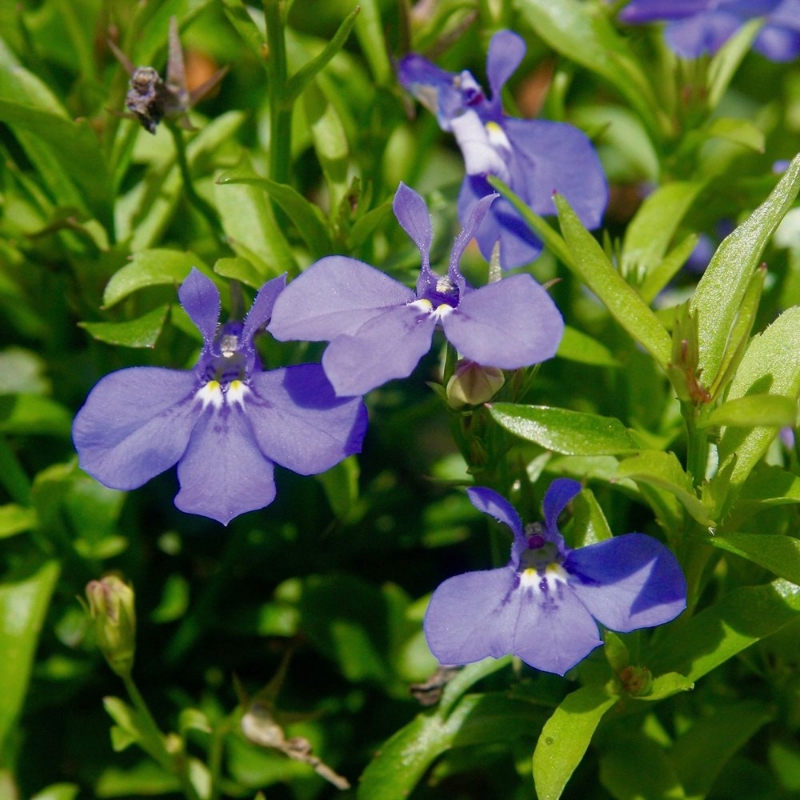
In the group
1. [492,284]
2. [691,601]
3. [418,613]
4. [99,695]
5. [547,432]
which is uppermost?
[492,284]

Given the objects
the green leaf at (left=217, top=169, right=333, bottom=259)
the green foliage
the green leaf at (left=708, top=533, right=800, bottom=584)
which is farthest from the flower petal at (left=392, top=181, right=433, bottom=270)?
the green leaf at (left=708, top=533, right=800, bottom=584)

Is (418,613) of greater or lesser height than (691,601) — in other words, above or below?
below

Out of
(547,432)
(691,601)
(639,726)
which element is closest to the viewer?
(547,432)

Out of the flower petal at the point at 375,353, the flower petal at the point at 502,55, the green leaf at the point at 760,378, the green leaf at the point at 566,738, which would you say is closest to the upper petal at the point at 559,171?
the flower petal at the point at 502,55

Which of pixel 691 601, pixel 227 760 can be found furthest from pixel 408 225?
pixel 227 760

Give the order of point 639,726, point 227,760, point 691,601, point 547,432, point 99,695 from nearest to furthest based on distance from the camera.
Answer: point 547,432 < point 691,601 < point 639,726 < point 227,760 < point 99,695

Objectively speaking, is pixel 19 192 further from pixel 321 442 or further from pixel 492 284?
pixel 492 284
